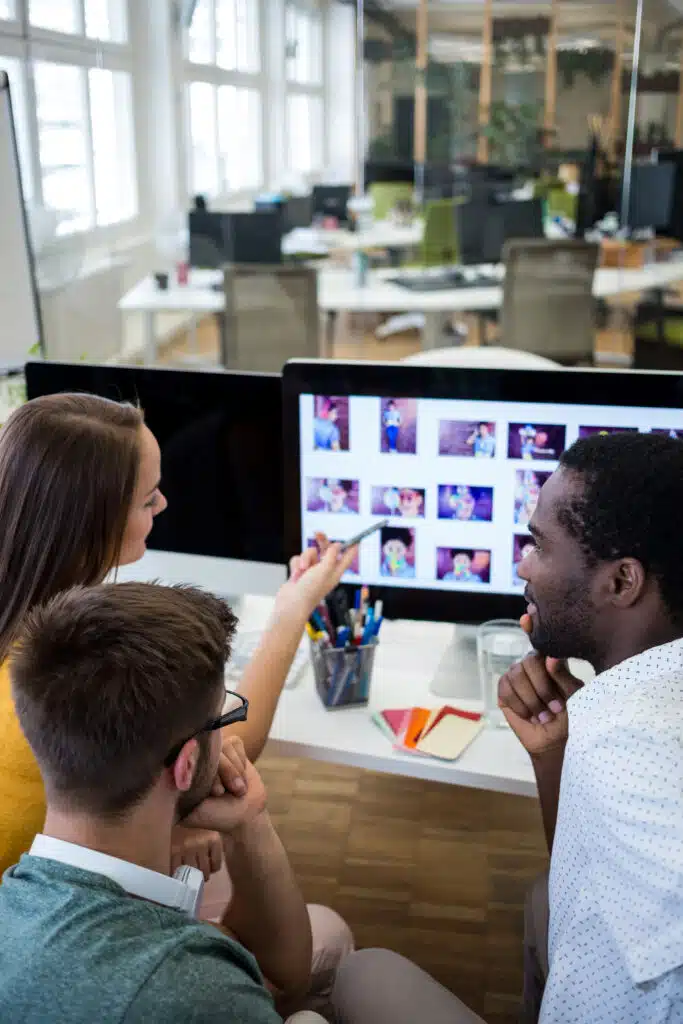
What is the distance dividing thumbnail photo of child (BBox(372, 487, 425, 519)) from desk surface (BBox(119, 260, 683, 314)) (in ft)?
11.9

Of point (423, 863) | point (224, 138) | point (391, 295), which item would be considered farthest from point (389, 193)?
point (423, 863)

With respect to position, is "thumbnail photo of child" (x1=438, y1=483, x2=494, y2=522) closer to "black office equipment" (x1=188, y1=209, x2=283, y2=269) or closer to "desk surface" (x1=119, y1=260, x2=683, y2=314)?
"desk surface" (x1=119, y1=260, x2=683, y2=314)

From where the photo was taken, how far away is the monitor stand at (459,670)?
1535 mm

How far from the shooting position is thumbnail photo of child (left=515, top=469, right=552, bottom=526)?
1469mm

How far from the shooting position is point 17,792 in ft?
3.48

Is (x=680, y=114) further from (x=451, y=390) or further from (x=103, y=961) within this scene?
(x=103, y=961)

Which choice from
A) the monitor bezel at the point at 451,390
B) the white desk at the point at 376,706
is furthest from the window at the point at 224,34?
the monitor bezel at the point at 451,390

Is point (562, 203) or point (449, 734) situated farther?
point (562, 203)

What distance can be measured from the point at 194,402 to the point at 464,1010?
96 centimetres

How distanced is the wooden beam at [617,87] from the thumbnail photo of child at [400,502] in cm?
410

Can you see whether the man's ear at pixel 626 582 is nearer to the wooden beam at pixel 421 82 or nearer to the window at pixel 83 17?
the window at pixel 83 17

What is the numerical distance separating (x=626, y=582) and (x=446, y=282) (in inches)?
178

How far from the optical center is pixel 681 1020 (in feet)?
2.89

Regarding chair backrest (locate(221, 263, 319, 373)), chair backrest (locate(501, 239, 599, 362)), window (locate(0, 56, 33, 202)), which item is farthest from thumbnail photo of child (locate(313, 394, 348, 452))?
chair backrest (locate(501, 239, 599, 362))
